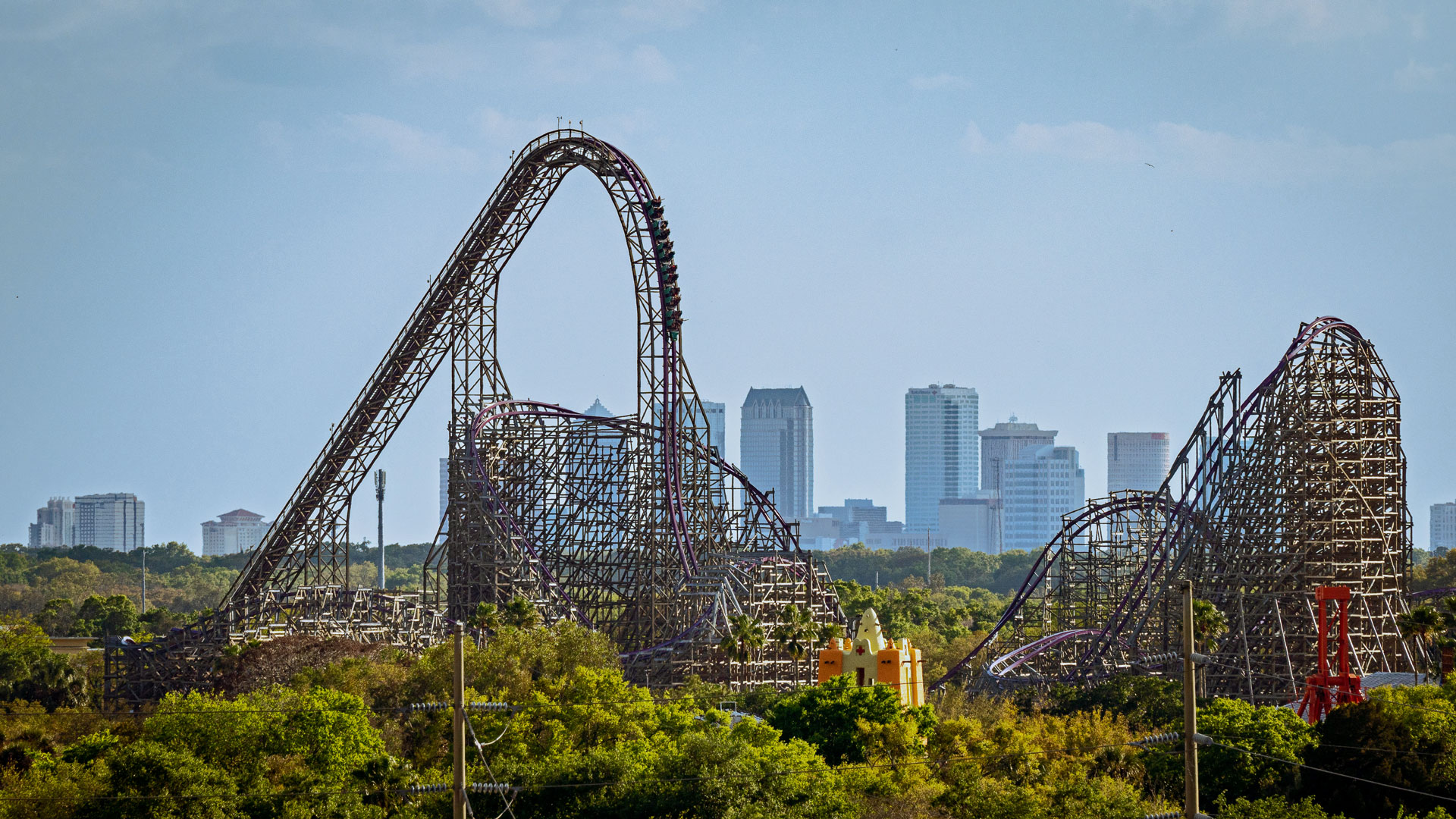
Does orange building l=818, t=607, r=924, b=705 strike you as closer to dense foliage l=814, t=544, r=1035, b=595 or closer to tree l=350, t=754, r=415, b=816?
tree l=350, t=754, r=415, b=816

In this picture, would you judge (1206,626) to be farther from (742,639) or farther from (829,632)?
(742,639)

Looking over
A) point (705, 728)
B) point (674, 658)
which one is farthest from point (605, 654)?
point (705, 728)

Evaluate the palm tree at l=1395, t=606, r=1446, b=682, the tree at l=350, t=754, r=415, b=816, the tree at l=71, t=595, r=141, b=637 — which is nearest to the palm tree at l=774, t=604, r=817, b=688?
the palm tree at l=1395, t=606, r=1446, b=682

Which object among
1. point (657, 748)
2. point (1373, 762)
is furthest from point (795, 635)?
point (1373, 762)

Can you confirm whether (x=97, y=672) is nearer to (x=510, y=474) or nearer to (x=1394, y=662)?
(x=510, y=474)

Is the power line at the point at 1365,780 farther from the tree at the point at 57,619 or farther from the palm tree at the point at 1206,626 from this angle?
the tree at the point at 57,619

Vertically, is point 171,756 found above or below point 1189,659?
below

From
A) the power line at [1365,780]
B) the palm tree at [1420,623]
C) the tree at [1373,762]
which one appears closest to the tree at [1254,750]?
the power line at [1365,780]

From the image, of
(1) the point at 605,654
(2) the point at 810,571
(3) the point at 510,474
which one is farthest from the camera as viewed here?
(3) the point at 510,474
